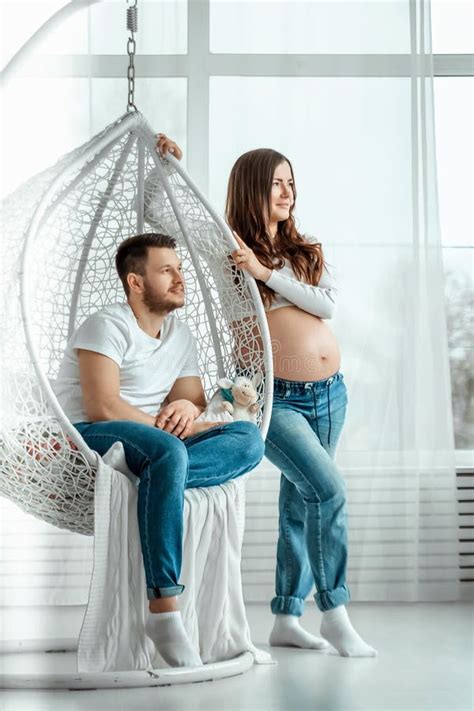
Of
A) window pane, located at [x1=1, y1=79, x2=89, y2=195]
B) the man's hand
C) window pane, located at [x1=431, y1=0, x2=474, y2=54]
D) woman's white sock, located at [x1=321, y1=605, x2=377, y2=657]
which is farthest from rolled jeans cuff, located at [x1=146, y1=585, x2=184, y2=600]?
window pane, located at [x1=431, y1=0, x2=474, y2=54]

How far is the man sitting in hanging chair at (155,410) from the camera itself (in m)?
1.90

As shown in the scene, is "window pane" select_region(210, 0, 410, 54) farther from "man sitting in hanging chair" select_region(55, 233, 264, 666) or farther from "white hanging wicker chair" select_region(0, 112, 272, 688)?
"man sitting in hanging chair" select_region(55, 233, 264, 666)

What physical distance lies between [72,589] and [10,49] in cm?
163

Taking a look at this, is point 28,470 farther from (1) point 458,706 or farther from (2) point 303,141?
(2) point 303,141

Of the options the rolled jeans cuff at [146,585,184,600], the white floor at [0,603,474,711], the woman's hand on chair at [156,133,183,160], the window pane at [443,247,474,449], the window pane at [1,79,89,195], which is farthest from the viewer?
the window pane at [443,247,474,449]

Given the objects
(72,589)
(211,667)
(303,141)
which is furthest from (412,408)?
(211,667)

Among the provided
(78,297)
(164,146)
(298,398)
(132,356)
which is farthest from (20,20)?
(298,398)

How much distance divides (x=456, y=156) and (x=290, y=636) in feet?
6.10

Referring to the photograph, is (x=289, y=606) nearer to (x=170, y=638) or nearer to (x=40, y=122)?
(x=170, y=638)

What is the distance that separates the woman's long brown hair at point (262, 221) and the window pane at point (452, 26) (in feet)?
4.38

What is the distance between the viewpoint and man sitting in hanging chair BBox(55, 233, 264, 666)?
1.90 meters

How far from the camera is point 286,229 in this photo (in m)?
2.50

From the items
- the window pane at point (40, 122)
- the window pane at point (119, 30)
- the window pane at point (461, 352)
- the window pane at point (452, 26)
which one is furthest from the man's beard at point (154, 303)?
the window pane at point (452, 26)

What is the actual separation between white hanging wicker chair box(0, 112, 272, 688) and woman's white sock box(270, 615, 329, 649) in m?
0.34
